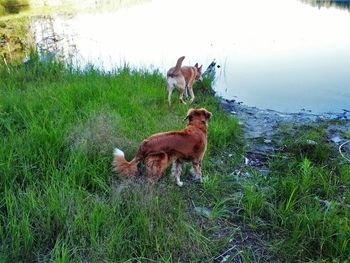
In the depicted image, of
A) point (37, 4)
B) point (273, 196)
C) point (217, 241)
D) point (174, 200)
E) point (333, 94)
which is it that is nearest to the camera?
point (217, 241)

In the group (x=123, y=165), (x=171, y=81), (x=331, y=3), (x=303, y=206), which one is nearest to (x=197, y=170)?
(x=123, y=165)

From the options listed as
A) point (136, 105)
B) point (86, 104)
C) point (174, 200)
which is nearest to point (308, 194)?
point (174, 200)

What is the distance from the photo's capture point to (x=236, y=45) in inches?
518

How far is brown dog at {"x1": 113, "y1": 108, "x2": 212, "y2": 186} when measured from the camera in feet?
12.1

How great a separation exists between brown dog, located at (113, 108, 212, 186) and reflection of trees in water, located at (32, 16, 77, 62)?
540 centimetres

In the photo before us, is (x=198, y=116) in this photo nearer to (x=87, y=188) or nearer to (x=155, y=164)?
(x=155, y=164)

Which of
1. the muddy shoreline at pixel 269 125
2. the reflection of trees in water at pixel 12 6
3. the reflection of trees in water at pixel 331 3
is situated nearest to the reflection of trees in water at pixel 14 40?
the reflection of trees in water at pixel 12 6

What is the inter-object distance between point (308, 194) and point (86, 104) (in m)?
3.35

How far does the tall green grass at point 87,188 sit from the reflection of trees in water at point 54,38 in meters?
3.78

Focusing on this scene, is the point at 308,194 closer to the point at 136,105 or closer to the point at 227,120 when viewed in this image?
the point at 227,120

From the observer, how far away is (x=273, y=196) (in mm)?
3836

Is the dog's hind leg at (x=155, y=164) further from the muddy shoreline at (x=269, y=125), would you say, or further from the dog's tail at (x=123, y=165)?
the muddy shoreline at (x=269, y=125)

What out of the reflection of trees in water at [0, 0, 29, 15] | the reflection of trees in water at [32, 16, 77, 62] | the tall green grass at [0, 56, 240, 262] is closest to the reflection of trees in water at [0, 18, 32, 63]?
the reflection of trees in water at [32, 16, 77, 62]

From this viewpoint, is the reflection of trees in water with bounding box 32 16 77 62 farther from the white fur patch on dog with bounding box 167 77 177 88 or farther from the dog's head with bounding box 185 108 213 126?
the dog's head with bounding box 185 108 213 126
